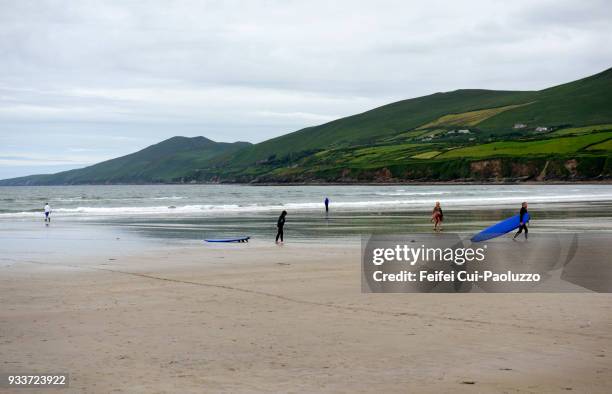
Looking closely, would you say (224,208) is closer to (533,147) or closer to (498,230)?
(498,230)

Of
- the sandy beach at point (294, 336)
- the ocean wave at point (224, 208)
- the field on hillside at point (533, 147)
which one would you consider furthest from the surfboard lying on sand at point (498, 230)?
the field on hillside at point (533, 147)

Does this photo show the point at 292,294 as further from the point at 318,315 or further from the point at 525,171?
the point at 525,171

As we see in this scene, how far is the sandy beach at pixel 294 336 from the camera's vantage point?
28.9ft

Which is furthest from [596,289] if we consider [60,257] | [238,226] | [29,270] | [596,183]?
[596,183]

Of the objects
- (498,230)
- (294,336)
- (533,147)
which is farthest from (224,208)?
(533,147)

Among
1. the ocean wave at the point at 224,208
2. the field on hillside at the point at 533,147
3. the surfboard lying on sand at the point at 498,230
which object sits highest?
the field on hillside at the point at 533,147

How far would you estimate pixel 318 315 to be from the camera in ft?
42.3

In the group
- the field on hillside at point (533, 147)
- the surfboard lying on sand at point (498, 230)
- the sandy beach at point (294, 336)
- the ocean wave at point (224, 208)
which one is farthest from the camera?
the field on hillside at point (533, 147)

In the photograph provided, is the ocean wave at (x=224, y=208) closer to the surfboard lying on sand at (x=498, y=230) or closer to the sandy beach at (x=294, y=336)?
the surfboard lying on sand at (x=498, y=230)

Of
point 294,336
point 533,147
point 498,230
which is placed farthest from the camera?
point 533,147

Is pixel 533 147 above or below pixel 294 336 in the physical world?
above

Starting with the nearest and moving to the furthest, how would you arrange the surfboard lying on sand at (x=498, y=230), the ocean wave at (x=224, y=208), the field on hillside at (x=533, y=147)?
1. the surfboard lying on sand at (x=498, y=230)
2. the ocean wave at (x=224, y=208)
3. the field on hillside at (x=533, y=147)

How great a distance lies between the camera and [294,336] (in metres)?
11.2

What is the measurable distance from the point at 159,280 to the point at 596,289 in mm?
10349
